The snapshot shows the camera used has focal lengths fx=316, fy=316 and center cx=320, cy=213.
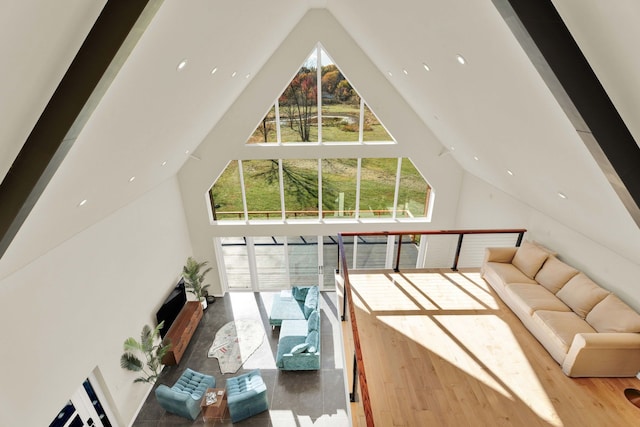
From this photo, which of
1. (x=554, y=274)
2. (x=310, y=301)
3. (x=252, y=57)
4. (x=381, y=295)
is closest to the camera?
(x=554, y=274)

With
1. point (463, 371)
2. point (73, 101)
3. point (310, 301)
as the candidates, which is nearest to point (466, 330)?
point (463, 371)

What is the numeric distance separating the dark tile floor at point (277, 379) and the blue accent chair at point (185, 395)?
199 millimetres

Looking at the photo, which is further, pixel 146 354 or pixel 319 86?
pixel 319 86

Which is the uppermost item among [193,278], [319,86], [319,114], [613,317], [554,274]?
[319,86]

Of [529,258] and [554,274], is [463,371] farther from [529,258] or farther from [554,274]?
[529,258]

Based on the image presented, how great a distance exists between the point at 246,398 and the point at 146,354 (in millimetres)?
2249

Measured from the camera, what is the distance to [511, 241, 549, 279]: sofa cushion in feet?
16.1

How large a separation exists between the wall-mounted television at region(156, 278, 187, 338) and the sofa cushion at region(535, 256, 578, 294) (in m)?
7.01

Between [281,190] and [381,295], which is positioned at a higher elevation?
[281,190]

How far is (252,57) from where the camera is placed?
5.11m

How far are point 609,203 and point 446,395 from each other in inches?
95.5

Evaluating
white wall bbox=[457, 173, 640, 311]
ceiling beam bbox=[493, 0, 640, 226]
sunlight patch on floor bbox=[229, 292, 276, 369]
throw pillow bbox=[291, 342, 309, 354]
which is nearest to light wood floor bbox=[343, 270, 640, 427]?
white wall bbox=[457, 173, 640, 311]

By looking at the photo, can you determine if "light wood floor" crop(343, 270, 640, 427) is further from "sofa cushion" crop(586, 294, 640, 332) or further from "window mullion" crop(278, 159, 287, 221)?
"window mullion" crop(278, 159, 287, 221)

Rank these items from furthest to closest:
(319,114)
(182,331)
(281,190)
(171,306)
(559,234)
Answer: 1. (281,190)
2. (319,114)
3. (171,306)
4. (182,331)
5. (559,234)
